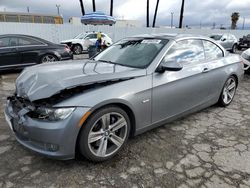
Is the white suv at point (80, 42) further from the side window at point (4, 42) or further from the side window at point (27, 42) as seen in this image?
the side window at point (4, 42)

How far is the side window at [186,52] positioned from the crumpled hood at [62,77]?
688 mm

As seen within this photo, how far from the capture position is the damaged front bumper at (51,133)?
220cm

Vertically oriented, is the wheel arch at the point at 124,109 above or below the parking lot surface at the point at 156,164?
above

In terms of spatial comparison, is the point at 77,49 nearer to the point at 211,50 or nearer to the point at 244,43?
the point at 211,50

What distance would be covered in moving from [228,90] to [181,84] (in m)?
1.81

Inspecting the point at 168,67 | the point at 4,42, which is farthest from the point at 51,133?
the point at 4,42

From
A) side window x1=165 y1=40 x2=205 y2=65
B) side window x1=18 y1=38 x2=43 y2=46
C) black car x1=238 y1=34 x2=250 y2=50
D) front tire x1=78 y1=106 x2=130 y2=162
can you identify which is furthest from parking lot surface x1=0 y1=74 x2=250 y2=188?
black car x1=238 y1=34 x2=250 y2=50

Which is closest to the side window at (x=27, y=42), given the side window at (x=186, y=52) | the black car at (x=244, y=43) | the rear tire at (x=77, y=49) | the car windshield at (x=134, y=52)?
the car windshield at (x=134, y=52)

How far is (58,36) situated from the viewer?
58.0 ft

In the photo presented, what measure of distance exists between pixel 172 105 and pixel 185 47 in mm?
1044

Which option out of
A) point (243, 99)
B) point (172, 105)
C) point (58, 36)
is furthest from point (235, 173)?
point (58, 36)

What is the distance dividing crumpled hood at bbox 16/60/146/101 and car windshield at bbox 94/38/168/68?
23cm

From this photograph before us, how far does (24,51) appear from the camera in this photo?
740 cm

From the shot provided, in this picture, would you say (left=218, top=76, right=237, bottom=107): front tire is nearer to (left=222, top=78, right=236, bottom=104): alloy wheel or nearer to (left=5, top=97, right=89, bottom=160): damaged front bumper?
→ (left=222, top=78, right=236, bottom=104): alloy wheel
